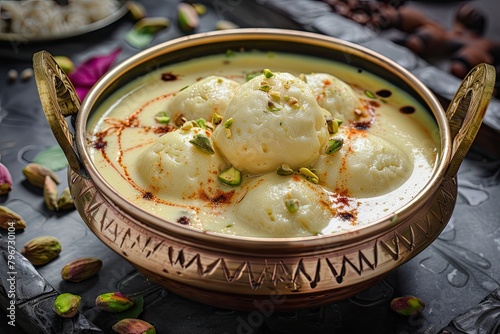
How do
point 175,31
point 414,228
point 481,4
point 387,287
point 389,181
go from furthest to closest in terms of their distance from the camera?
point 481,4 < point 175,31 < point 387,287 < point 389,181 < point 414,228

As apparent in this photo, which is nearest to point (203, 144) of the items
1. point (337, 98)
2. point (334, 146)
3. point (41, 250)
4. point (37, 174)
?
point (334, 146)

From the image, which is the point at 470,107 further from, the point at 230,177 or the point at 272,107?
the point at 230,177

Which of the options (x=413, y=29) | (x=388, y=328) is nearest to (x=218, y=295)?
(x=388, y=328)

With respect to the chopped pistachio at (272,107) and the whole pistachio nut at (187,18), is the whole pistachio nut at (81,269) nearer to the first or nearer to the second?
the chopped pistachio at (272,107)

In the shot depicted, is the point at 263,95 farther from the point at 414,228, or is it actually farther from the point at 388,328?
the point at 388,328

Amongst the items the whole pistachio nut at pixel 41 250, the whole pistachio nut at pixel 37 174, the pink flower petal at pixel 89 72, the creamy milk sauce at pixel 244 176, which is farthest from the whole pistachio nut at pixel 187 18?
the whole pistachio nut at pixel 41 250

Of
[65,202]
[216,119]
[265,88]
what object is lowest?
[65,202]

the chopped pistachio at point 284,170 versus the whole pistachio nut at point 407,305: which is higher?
the chopped pistachio at point 284,170
